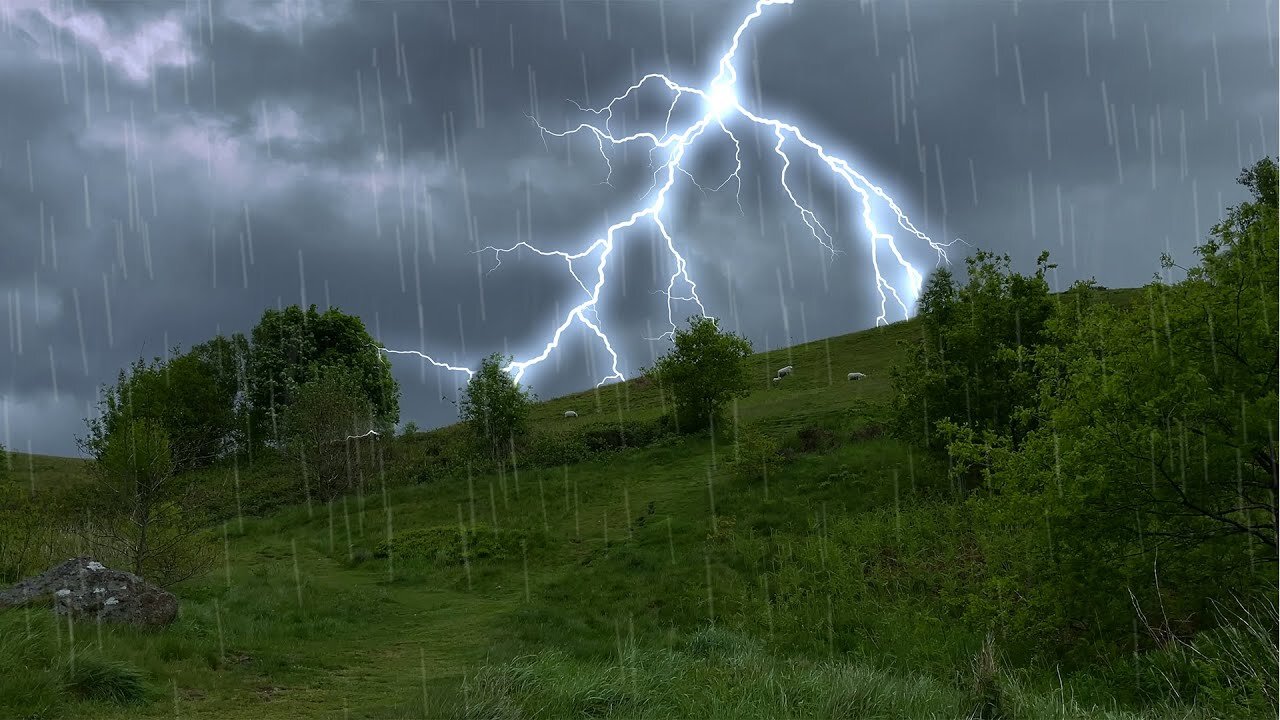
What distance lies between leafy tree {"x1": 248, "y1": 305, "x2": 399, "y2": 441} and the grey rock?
137 ft

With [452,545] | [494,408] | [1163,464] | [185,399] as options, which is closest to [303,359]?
[185,399]

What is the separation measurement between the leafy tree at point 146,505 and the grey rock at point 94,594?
11.8 ft

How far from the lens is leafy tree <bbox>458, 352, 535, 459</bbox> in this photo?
143 feet

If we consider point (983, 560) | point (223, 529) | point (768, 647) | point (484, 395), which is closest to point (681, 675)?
point (768, 647)

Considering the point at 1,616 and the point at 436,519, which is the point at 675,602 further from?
the point at 436,519

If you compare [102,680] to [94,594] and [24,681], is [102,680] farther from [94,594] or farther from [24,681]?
[94,594]

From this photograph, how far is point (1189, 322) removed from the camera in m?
11.0

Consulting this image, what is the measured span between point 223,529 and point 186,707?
88.0 ft

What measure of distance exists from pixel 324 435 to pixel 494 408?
9.07m

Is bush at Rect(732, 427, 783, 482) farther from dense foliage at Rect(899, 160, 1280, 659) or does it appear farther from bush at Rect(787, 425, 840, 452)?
dense foliage at Rect(899, 160, 1280, 659)

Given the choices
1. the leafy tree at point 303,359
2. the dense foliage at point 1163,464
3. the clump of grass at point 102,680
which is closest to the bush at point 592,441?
the leafy tree at point 303,359

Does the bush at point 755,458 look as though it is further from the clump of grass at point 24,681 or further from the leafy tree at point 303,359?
the leafy tree at point 303,359

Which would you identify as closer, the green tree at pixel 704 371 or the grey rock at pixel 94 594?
the grey rock at pixel 94 594

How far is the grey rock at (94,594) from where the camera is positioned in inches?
454
